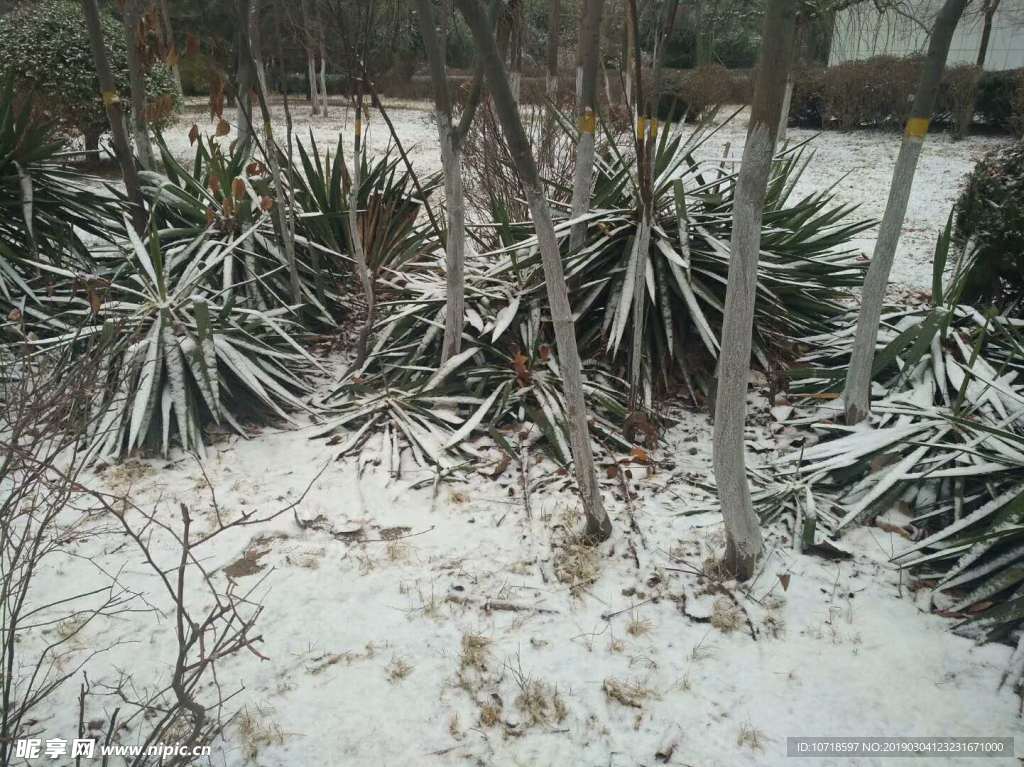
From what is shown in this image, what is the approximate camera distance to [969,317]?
3893 mm

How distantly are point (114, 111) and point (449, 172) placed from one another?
7.89 ft

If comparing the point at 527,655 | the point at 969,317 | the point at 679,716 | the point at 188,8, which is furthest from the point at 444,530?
the point at 188,8

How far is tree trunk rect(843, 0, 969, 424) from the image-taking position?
2.86 meters

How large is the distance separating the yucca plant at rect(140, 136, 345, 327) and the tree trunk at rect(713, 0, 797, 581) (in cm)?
315

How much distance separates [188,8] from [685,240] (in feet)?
71.5

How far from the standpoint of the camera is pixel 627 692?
7.36 ft

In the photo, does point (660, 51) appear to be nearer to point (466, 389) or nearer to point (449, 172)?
point (449, 172)

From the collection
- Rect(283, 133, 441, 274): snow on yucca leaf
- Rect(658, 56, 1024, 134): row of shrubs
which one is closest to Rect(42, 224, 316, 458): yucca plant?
Rect(283, 133, 441, 274): snow on yucca leaf

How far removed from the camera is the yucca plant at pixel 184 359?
3.63 meters

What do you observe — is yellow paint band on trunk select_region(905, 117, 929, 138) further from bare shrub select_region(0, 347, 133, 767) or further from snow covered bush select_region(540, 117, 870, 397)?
bare shrub select_region(0, 347, 133, 767)

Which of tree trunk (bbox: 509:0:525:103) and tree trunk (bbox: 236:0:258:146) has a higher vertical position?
tree trunk (bbox: 509:0:525:103)

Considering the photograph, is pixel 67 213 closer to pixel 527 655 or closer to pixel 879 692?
pixel 527 655

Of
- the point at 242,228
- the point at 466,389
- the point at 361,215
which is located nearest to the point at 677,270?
the point at 466,389

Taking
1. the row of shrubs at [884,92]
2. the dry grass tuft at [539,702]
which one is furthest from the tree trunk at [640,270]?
the row of shrubs at [884,92]
